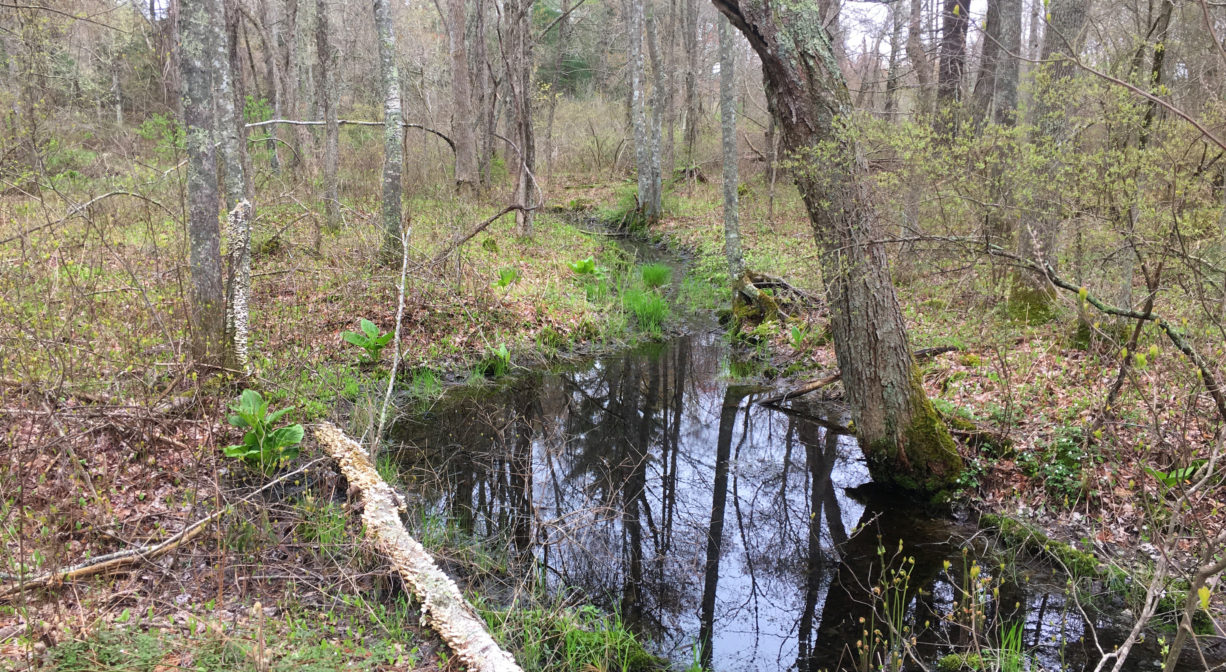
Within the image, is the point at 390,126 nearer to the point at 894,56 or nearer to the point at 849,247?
the point at 849,247

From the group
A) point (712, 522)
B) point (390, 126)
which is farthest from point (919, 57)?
point (712, 522)

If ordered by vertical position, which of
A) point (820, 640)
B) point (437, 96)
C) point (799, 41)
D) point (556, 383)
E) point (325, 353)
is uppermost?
point (437, 96)

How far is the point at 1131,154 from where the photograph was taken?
453cm

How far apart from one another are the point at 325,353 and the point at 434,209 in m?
5.08

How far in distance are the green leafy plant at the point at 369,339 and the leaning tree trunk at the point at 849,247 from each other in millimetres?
4726

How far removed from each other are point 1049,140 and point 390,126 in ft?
25.5

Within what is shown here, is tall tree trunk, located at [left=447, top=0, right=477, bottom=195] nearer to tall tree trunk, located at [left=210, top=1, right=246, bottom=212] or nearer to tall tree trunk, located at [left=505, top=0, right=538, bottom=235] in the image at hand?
tall tree trunk, located at [left=505, top=0, right=538, bottom=235]

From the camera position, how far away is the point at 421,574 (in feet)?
12.0

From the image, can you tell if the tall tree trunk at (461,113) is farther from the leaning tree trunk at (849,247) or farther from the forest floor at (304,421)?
the leaning tree trunk at (849,247)

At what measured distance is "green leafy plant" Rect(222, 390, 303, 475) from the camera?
4.69 meters

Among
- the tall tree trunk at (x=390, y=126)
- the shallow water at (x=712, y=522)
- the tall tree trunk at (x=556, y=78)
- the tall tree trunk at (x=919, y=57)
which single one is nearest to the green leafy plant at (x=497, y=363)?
the shallow water at (x=712, y=522)

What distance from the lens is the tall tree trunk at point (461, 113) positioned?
15.3 m

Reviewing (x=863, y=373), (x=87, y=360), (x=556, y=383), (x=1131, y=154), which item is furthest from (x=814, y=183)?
(x=87, y=360)

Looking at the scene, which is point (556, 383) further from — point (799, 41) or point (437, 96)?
point (437, 96)
